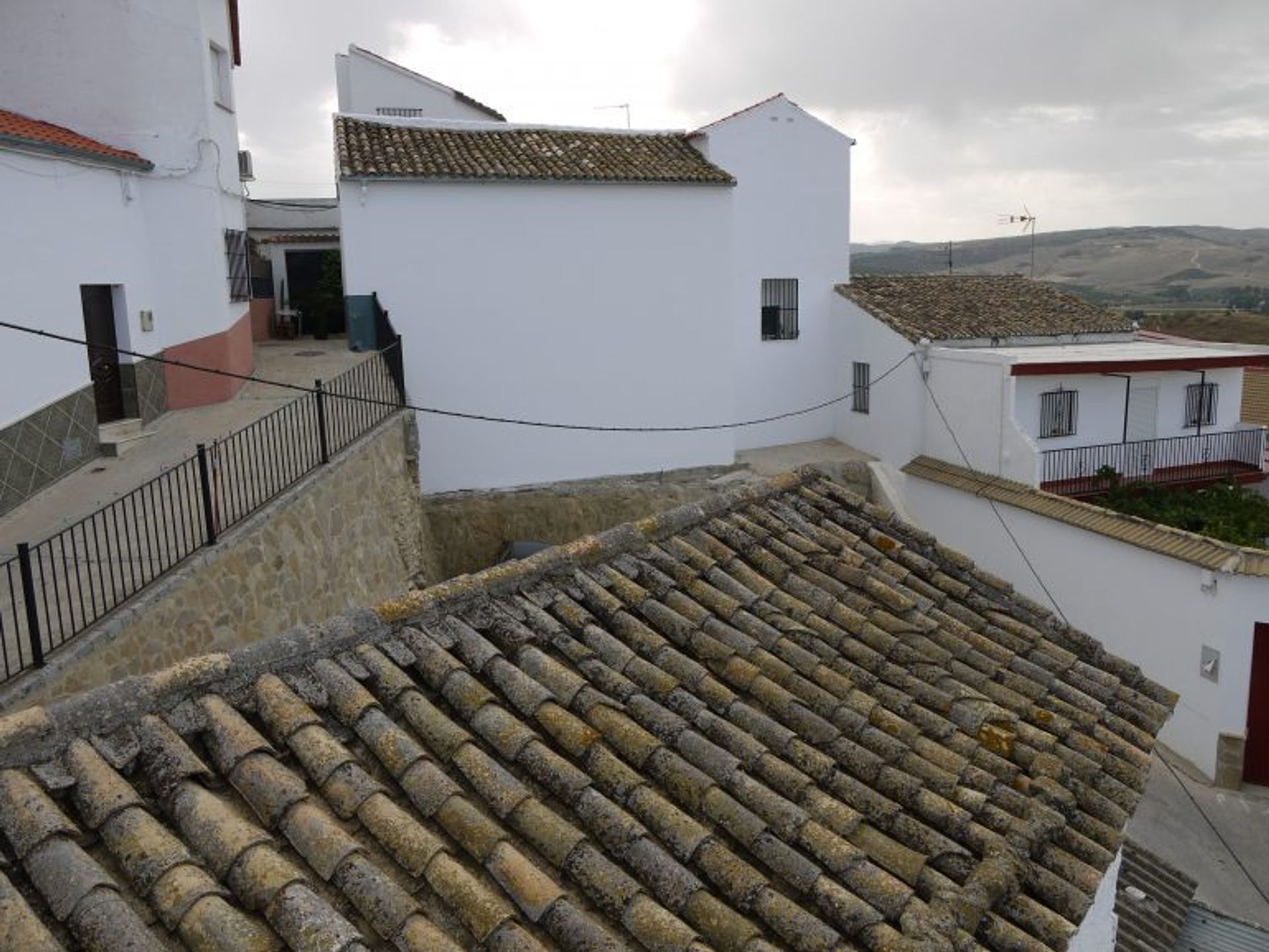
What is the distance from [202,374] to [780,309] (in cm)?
1319

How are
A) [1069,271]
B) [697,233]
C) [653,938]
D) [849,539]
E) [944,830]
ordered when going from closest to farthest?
[653,938]
[944,830]
[849,539]
[697,233]
[1069,271]

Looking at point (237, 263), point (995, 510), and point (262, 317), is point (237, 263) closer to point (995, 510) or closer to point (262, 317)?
point (262, 317)

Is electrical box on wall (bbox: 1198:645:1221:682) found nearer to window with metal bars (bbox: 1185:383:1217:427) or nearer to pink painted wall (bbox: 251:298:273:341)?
window with metal bars (bbox: 1185:383:1217:427)

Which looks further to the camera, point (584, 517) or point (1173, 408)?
point (1173, 408)

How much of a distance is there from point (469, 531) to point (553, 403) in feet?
8.81

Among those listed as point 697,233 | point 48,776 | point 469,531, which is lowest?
point 469,531

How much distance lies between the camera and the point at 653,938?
2688 millimetres

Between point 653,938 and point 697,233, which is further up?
point 697,233

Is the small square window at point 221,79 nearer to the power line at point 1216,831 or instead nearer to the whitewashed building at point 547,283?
the whitewashed building at point 547,283

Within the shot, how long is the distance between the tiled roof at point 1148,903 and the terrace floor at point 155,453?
980 cm

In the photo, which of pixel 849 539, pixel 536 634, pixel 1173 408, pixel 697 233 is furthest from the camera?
pixel 1173 408

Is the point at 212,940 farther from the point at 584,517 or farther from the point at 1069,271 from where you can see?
the point at 1069,271

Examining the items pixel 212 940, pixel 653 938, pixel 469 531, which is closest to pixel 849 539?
pixel 653 938

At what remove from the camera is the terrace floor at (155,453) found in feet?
29.5
